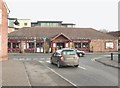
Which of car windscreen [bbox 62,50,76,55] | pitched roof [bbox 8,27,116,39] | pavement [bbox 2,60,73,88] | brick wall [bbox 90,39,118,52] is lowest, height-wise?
pavement [bbox 2,60,73,88]

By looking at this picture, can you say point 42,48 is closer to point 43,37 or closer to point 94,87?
point 43,37

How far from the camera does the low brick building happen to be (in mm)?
61594

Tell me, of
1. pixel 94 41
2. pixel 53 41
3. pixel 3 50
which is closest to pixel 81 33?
pixel 94 41

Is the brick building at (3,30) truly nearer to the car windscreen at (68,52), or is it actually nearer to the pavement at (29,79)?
the car windscreen at (68,52)

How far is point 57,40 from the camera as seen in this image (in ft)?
204

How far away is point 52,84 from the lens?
14242mm

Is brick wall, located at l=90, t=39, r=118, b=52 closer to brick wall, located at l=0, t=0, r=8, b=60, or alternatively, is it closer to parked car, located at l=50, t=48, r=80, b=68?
brick wall, located at l=0, t=0, r=8, b=60

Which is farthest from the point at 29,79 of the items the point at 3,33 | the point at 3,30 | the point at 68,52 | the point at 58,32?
the point at 58,32

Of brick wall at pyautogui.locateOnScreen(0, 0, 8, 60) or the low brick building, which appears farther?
the low brick building

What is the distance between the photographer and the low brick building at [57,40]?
61594 millimetres

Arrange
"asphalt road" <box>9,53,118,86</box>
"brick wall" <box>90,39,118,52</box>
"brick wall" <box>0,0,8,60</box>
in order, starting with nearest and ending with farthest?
"asphalt road" <box>9,53,118,86</box>
"brick wall" <box>0,0,8,60</box>
"brick wall" <box>90,39,118,52</box>

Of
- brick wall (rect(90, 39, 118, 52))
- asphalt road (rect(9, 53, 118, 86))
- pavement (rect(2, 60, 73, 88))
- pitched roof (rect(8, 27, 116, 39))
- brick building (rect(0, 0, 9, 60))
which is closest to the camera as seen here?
pavement (rect(2, 60, 73, 88))

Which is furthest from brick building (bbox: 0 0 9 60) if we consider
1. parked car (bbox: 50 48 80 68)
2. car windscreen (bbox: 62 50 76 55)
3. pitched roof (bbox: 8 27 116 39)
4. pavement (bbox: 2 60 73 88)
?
pitched roof (bbox: 8 27 116 39)

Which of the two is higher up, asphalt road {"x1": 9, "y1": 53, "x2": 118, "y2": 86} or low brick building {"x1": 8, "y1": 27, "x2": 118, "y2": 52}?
low brick building {"x1": 8, "y1": 27, "x2": 118, "y2": 52}
